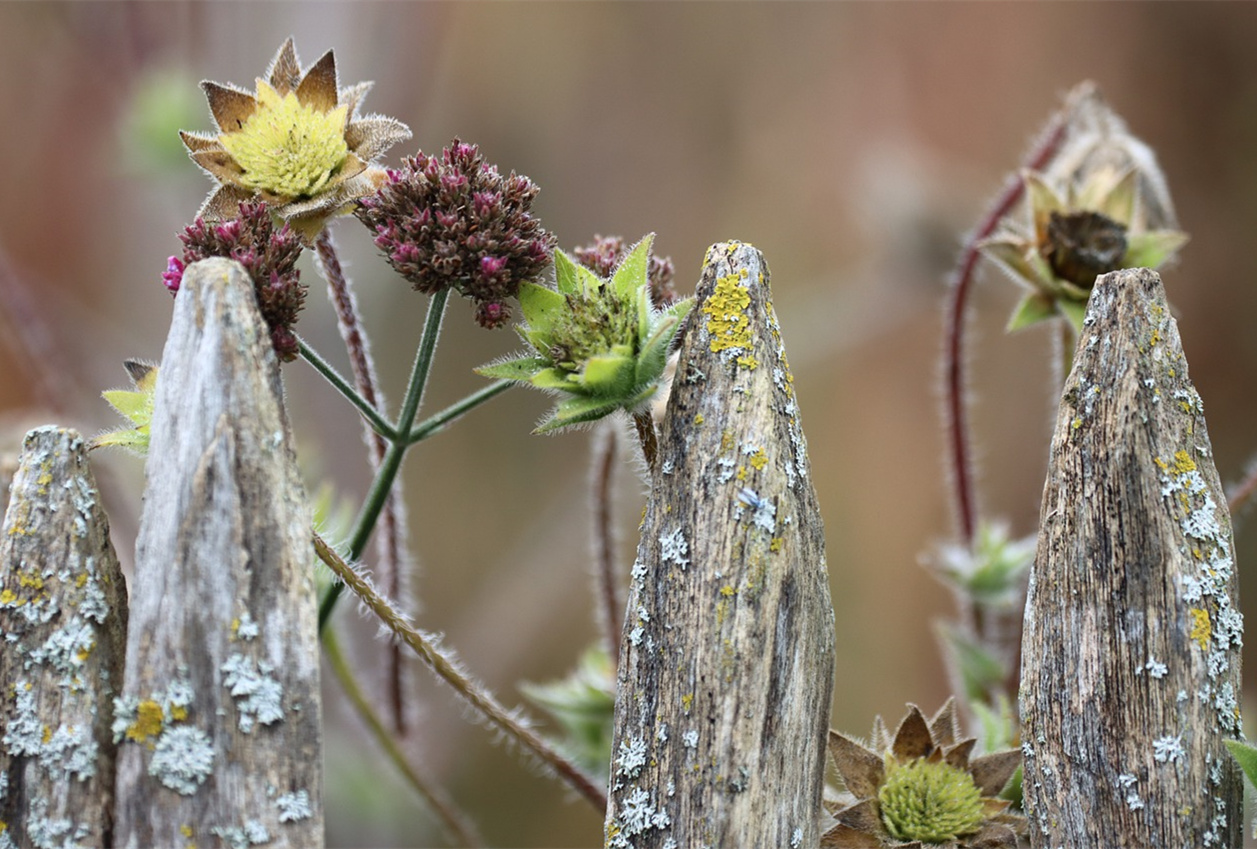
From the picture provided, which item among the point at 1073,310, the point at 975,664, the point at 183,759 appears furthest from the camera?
the point at 975,664

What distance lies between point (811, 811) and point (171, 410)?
305mm

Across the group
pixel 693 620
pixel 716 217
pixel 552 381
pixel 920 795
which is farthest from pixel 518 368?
pixel 716 217

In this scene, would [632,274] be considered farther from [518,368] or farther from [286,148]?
[286,148]

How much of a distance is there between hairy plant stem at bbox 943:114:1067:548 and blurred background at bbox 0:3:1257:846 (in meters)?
0.84

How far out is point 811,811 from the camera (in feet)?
1.41

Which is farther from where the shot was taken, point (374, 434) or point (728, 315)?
point (374, 434)

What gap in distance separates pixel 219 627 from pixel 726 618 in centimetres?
19

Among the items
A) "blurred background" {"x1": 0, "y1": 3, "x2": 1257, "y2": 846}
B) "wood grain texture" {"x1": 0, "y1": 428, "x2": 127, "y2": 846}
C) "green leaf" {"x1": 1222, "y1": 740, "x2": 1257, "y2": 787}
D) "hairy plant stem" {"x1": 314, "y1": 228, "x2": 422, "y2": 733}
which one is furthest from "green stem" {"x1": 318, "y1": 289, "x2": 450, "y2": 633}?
"blurred background" {"x1": 0, "y1": 3, "x2": 1257, "y2": 846}

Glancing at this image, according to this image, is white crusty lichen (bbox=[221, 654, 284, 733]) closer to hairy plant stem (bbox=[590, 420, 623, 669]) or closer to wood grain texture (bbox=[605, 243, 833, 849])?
wood grain texture (bbox=[605, 243, 833, 849])

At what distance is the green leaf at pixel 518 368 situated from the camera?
1.43 feet

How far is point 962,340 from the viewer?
2.59ft

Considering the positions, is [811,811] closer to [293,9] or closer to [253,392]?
[253,392]

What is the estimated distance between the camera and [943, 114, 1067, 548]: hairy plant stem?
2.51 ft

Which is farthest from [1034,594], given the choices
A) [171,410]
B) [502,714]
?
[171,410]
